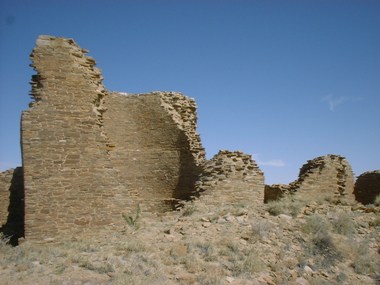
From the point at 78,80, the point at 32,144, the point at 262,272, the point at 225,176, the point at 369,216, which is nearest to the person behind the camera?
the point at 262,272

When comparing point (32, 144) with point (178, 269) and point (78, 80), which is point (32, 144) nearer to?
point (78, 80)

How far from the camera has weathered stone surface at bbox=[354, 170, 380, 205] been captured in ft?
50.8

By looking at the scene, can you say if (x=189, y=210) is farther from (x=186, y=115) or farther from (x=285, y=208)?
(x=186, y=115)

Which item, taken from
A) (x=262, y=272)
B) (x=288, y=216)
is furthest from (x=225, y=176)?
(x=262, y=272)

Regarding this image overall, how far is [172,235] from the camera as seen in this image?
8.28 metres

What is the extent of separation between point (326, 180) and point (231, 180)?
440 cm

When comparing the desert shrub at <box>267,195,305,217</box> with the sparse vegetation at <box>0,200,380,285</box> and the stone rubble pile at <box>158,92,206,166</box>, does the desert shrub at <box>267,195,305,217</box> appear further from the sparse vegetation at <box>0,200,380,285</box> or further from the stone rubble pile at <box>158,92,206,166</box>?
the stone rubble pile at <box>158,92,206,166</box>

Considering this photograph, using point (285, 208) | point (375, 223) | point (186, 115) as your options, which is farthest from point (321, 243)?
point (186, 115)

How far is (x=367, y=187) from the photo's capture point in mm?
15891

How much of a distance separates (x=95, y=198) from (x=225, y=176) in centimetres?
436

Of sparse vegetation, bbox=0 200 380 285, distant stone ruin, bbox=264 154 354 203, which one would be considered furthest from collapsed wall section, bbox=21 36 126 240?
distant stone ruin, bbox=264 154 354 203

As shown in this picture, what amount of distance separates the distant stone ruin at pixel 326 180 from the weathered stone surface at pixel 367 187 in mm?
1879

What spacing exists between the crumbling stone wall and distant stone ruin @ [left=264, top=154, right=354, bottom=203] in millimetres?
2163

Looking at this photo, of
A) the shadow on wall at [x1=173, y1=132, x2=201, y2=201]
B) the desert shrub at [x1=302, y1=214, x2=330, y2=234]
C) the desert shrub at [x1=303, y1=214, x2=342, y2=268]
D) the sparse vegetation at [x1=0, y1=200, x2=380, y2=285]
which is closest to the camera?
the sparse vegetation at [x1=0, y1=200, x2=380, y2=285]
